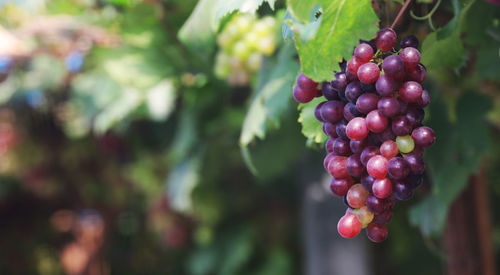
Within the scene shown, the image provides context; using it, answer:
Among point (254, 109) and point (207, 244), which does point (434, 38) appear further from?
point (207, 244)

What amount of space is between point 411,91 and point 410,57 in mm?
23

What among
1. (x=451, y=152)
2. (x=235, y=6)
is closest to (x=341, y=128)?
(x=235, y=6)

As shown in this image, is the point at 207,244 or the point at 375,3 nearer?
the point at 375,3

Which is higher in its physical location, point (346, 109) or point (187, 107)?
point (346, 109)

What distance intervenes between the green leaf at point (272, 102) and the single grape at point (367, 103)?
21 cm

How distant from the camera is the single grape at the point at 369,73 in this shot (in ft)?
1.07

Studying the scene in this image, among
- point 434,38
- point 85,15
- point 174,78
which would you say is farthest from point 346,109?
point 85,15

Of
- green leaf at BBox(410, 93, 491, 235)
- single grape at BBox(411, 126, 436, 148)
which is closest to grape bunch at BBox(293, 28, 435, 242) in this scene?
single grape at BBox(411, 126, 436, 148)

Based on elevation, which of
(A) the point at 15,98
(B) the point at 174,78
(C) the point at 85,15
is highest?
(C) the point at 85,15

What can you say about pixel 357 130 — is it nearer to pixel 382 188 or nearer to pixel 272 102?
pixel 382 188

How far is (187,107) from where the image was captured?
103cm

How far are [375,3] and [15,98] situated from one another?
5.04ft

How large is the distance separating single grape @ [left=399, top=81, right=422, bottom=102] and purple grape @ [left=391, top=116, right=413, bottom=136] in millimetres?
A: 14

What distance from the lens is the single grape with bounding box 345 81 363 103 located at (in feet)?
1.11
